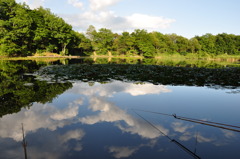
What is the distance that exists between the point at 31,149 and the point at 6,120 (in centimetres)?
290

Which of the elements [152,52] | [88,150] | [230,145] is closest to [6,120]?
[88,150]

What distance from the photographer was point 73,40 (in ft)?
243

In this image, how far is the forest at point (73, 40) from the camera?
155ft

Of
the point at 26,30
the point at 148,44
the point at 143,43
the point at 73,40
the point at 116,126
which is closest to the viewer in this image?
the point at 116,126

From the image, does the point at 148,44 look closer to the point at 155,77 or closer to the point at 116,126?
the point at 155,77

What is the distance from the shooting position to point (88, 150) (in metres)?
4.66

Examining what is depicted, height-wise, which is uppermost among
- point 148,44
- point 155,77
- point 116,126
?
point 148,44

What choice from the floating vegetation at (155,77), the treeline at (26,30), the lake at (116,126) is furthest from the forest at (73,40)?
the lake at (116,126)

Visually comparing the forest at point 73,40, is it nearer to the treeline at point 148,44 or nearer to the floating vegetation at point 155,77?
the treeline at point 148,44

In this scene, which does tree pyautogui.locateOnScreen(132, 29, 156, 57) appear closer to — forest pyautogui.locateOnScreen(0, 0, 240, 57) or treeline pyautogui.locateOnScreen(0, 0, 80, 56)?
forest pyautogui.locateOnScreen(0, 0, 240, 57)

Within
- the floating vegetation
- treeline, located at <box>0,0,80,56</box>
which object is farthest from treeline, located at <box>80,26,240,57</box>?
the floating vegetation

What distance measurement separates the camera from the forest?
47.1m

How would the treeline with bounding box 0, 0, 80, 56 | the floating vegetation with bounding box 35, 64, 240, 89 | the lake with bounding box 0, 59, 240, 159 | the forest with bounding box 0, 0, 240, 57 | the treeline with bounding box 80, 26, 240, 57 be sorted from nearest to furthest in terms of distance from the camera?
Result: the lake with bounding box 0, 59, 240, 159
the floating vegetation with bounding box 35, 64, 240, 89
the treeline with bounding box 0, 0, 80, 56
the forest with bounding box 0, 0, 240, 57
the treeline with bounding box 80, 26, 240, 57

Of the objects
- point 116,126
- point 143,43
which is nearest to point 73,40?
point 143,43
